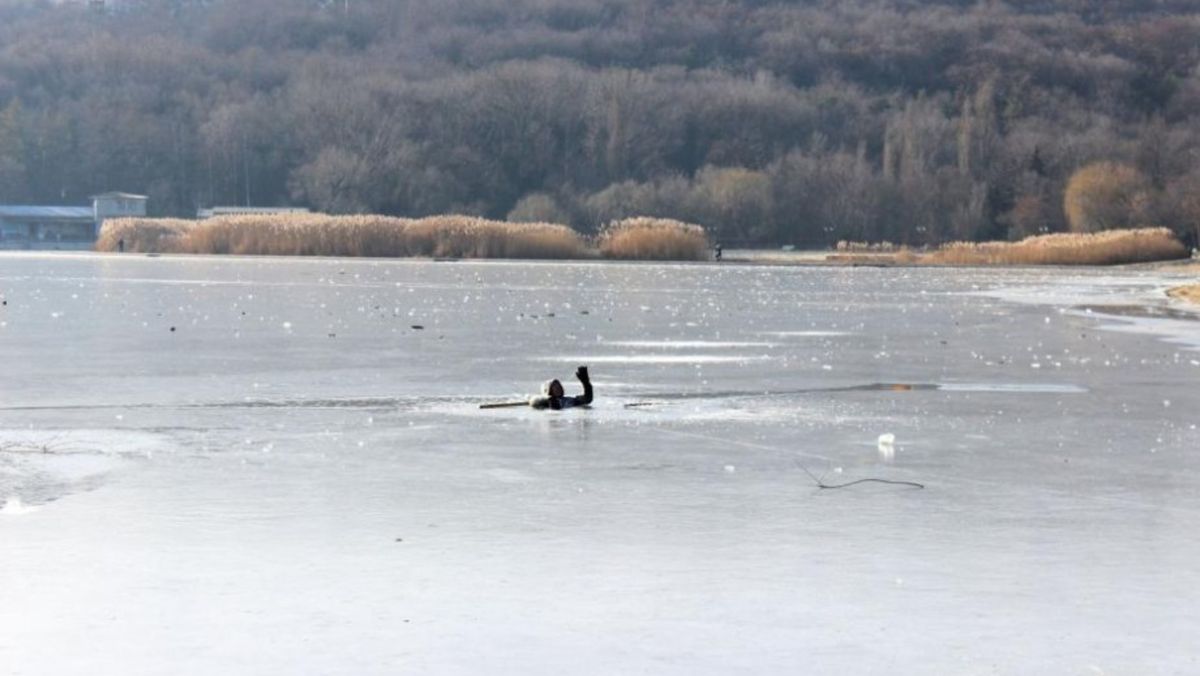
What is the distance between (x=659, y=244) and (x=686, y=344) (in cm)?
4161

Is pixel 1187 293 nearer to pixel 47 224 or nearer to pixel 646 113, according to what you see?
pixel 646 113

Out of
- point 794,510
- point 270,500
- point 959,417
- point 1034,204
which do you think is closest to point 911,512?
point 794,510

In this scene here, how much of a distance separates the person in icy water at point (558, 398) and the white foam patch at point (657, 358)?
4137mm

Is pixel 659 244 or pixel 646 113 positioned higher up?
pixel 646 113

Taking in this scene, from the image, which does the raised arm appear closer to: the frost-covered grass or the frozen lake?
the frozen lake

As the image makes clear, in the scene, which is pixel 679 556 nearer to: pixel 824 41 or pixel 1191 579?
pixel 1191 579

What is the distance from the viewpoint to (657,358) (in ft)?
58.1

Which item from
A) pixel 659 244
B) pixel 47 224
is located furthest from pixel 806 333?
pixel 47 224

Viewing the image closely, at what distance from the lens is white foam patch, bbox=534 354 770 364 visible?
1720 centimetres

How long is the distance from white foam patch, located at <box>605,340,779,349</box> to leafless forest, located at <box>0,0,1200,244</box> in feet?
205

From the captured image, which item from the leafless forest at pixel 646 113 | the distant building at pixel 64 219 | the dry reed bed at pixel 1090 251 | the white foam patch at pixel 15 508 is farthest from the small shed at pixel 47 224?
the white foam patch at pixel 15 508

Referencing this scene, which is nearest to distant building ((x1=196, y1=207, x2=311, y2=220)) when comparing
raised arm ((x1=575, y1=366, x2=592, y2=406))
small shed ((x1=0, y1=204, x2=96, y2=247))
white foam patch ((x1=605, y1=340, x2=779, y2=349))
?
small shed ((x1=0, y1=204, x2=96, y2=247))

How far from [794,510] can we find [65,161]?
125m

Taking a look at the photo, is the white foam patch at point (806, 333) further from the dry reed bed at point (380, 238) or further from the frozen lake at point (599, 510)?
the dry reed bed at point (380, 238)
